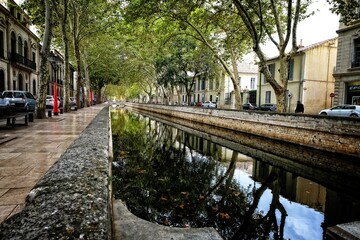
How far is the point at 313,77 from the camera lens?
29.1 meters

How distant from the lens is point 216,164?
8.73m

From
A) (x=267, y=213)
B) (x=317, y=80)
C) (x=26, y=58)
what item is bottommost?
(x=267, y=213)

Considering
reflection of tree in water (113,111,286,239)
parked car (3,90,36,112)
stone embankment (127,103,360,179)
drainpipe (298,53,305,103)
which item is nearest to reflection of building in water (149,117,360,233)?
reflection of tree in water (113,111,286,239)

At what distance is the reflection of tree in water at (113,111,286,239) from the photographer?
Answer: 4.33 metres

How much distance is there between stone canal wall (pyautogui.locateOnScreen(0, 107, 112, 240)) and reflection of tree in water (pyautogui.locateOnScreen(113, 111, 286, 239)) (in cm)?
273

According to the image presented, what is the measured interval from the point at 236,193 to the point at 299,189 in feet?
5.64

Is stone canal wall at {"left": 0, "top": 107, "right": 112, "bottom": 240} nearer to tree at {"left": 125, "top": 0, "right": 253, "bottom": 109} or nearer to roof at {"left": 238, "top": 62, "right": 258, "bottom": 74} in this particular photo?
tree at {"left": 125, "top": 0, "right": 253, "bottom": 109}

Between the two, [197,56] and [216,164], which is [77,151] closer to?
[216,164]

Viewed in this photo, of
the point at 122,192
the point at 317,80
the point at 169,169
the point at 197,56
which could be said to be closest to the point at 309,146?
the point at 169,169

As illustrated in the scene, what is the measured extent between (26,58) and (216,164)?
29517mm

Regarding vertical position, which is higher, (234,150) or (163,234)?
(163,234)

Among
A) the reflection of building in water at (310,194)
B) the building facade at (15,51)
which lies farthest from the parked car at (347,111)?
the building facade at (15,51)

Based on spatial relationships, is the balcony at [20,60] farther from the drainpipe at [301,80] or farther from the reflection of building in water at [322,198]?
the drainpipe at [301,80]

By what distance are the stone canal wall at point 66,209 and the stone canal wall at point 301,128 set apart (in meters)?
9.41
